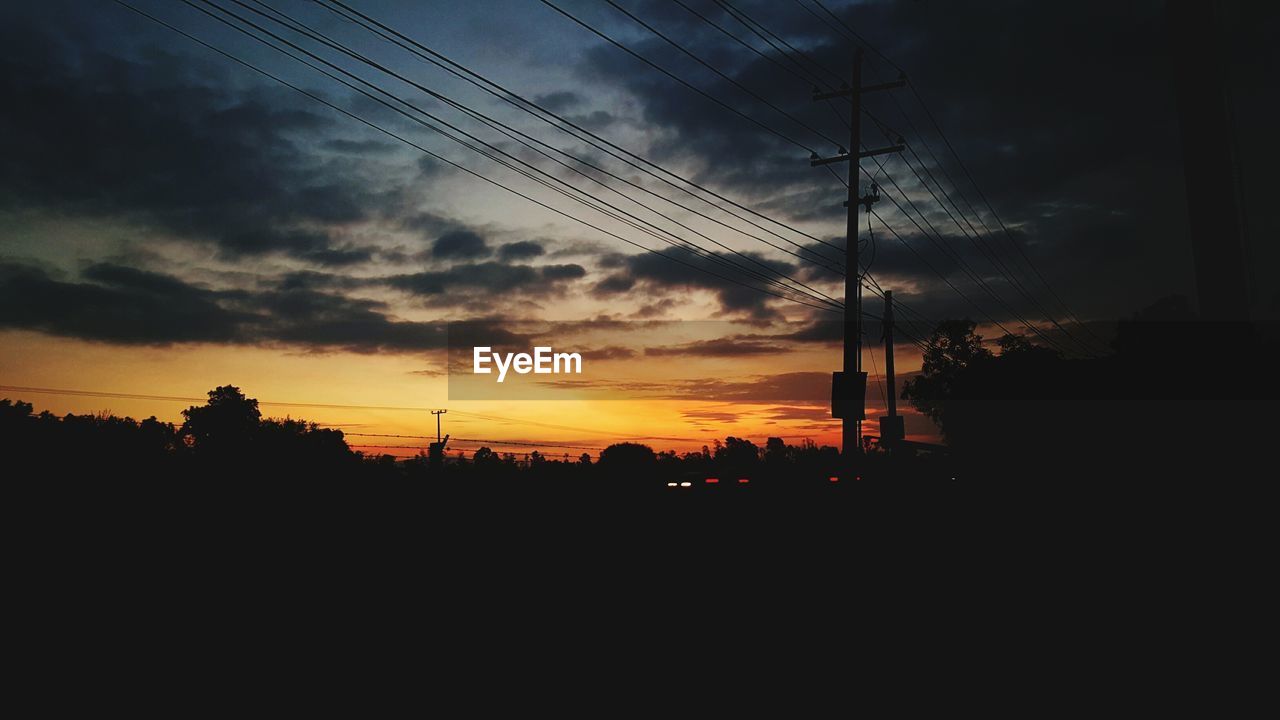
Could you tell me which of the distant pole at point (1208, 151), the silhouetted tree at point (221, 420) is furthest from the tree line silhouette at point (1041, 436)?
the silhouetted tree at point (221, 420)

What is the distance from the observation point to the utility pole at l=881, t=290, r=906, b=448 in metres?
35.1

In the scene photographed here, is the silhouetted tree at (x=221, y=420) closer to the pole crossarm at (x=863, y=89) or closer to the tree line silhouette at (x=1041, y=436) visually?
the tree line silhouette at (x=1041, y=436)

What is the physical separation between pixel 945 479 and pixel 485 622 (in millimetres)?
33577

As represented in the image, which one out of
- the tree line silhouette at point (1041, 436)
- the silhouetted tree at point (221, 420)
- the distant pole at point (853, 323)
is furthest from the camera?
the silhouetted tree at point (221, 420)

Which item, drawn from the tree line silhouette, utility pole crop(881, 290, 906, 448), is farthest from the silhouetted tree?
utility pole crop(881, 290, 906, 448)

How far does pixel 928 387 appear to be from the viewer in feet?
239

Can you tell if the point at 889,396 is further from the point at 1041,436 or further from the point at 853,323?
the point at 853,323

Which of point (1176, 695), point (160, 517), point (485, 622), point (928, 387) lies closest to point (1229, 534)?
point (1176, 695)

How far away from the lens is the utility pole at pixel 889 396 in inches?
1380

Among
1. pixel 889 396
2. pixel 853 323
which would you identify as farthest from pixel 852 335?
pixel 889 396

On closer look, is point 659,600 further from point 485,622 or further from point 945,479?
point 945,479

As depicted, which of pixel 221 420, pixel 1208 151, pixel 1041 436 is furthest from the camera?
pixel 221 420

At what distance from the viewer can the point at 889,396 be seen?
124ft

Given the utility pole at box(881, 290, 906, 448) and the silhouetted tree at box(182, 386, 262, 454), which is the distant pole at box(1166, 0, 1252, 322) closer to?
the utility pole at box(881, 290, 906, 448)
